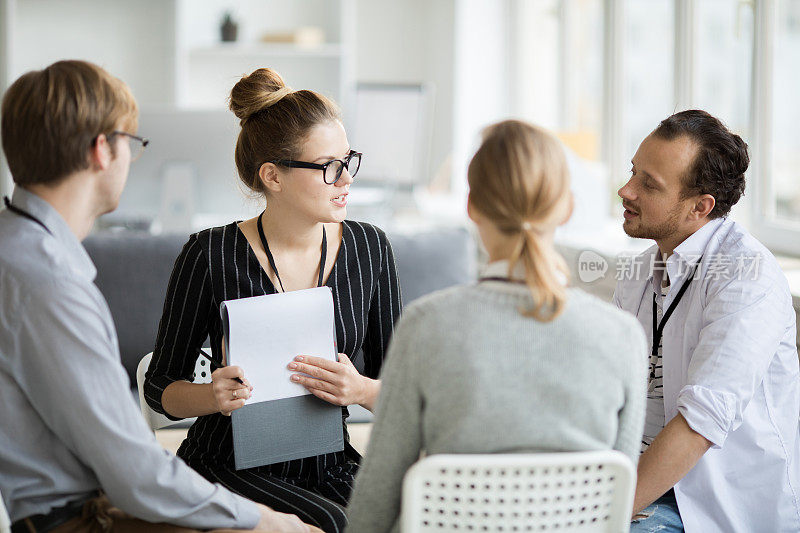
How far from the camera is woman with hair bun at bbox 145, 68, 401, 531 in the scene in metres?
1.63

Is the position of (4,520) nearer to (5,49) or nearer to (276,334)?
(276,334)

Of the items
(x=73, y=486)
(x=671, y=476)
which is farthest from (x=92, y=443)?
(x=671, y=476)

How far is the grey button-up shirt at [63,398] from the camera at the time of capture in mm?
1170

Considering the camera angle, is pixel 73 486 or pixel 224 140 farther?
pixel 224 140

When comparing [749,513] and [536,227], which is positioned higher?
[536,227]

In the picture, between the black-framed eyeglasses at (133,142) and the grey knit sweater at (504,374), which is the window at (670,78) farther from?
the black-framed eyeglasses at (133,142)

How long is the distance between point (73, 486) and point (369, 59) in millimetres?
4715

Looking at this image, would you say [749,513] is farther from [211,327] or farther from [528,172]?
[211,327]

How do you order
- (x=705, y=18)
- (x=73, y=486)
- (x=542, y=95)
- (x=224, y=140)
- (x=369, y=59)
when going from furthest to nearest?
(x=369, y=59)
(x=542, y=95)
(x=224, y=140)
(x=705, y=18)
(x=73, y=486)

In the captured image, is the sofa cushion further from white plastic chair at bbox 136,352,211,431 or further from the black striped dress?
the black striped dress

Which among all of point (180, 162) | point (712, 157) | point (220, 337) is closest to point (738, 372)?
point (712, 157)

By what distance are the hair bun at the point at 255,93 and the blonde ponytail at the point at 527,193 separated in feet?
2.17

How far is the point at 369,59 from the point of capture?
5.65 meters

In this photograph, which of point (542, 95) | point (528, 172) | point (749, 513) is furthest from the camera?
point (542, 95)
